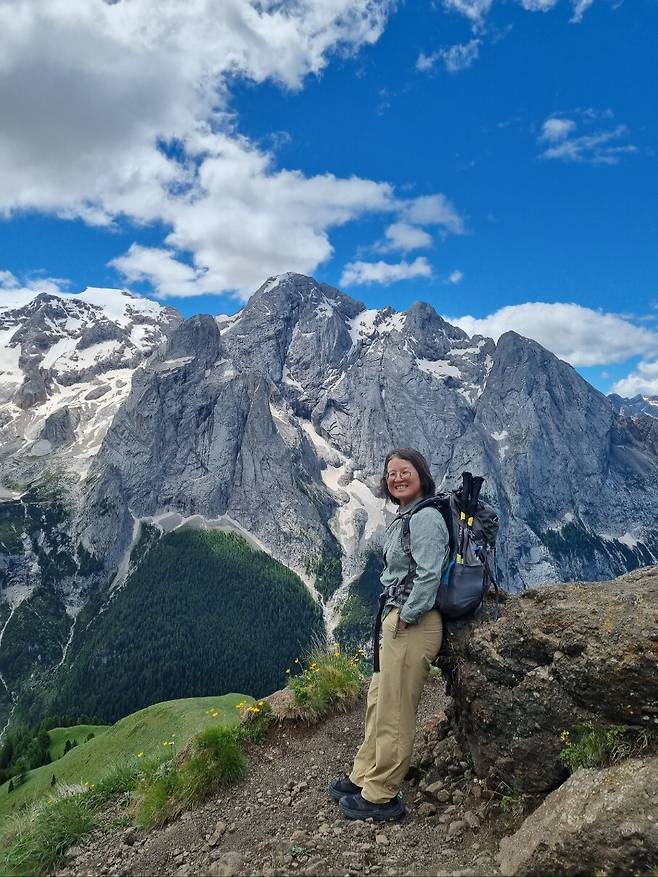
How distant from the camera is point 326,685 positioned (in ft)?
36.9

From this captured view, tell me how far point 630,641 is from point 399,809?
11.8 ft

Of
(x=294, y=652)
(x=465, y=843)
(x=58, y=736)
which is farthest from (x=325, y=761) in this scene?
(x=294, y=652)

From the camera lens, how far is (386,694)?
6.91 meters

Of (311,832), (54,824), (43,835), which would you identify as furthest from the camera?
(54,824)

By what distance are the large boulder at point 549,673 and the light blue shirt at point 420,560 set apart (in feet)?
3.18

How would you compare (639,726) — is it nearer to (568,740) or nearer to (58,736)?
(568,740)

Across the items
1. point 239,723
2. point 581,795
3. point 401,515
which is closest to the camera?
point 581,795

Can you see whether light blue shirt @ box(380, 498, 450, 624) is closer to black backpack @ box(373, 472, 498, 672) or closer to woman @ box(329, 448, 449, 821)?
woman @ box(329, 448, 449, 821)

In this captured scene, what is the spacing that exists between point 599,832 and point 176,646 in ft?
601

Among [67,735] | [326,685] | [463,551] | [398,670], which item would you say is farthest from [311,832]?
[67,735]

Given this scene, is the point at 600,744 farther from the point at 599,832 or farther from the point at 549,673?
the point at 599,832

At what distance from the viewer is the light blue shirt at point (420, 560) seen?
6738mm

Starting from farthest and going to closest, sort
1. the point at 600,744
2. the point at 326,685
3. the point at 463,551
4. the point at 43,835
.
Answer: the point at 326,685
the point at 43,835
the point at 463,551
the point at 600,744

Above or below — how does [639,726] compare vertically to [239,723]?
above
